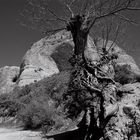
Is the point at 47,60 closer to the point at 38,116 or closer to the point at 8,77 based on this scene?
the point at 8,77

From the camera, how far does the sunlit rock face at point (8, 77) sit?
22567 mm

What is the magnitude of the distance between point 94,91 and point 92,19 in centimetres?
315

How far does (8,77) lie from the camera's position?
2442cm

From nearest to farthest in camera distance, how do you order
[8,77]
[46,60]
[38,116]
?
[38,116] < [46,60] < [8,77]

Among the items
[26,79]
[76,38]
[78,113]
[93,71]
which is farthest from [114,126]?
[26,79]

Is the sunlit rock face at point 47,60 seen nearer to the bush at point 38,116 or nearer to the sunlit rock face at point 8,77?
the sunlit rock face at point 8,77

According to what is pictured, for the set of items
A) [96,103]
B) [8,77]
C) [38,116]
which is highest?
[8,77]

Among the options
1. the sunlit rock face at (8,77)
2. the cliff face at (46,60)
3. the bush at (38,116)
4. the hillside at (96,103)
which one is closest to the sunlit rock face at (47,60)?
the cliff face at (46,60)

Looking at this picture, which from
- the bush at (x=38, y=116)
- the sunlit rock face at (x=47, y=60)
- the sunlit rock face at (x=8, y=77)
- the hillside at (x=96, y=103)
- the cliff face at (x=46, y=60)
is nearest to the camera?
the hillside at (x=96, y=103)

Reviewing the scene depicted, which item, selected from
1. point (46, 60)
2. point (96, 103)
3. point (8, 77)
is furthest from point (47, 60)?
point (96, 103)

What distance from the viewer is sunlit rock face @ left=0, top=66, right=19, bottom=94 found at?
22567 mm

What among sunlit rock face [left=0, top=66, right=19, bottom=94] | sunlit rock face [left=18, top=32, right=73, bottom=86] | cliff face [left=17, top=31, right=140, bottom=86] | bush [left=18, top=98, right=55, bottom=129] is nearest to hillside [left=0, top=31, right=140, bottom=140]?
bush [left=18, top=98, right=55, bottom=129]

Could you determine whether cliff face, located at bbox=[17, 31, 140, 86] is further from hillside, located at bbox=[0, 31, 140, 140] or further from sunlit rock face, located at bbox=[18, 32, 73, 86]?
hillside, located at bbox=[0, 31, 140, 140]

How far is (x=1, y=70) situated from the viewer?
2656cm
